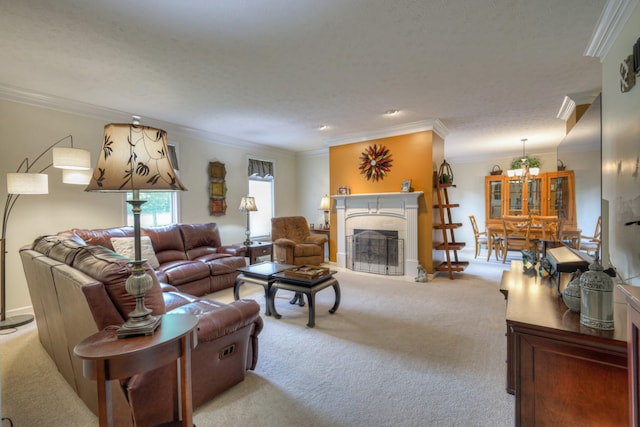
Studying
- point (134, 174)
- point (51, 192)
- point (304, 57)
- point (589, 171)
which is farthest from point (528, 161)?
point (51, 192)

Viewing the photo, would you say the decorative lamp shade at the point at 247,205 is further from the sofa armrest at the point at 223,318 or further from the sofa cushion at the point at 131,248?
the sofa armrest at the point at 223,318

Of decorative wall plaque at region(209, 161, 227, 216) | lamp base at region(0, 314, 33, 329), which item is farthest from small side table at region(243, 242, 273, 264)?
lamp base at region(0, 314, 33, 329)

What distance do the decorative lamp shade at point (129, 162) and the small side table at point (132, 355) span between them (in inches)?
24.7

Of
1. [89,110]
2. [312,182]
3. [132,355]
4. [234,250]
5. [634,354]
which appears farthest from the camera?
[312,182]

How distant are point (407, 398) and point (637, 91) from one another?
2.30m

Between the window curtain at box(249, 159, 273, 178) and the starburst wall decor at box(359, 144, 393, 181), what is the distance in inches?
86.5

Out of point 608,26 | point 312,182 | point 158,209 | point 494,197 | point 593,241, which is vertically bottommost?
point 593,241

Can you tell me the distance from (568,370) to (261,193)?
19.1 ft

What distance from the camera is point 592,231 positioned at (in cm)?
180

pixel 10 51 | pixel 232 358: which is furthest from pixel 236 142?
pixel 232 358

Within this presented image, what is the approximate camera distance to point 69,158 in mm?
2859

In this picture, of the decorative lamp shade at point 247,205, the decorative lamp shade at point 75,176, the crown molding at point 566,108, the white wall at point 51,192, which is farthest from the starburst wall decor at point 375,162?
the decorative lamp shade at point 75,176

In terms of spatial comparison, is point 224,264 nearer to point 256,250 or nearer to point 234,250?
point 234,250

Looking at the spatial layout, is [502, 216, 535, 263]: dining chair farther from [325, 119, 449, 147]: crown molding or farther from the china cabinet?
[325, 119, 449, 147]: crown molding
